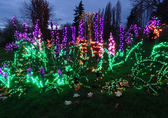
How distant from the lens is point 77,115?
6.73 ft

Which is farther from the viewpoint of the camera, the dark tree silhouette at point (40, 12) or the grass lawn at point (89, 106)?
Answer: the dark tree silhouette at point (40, 12)

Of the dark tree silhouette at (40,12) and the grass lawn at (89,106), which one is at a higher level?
the dark tree silhouette at (40,12)

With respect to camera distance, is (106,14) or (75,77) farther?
(106,14)

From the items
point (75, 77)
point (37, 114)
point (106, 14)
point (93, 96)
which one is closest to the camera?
point (37, 114)

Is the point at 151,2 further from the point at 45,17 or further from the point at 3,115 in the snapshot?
the point at 3,115

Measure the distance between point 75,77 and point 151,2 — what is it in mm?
24252

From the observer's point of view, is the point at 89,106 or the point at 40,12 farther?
the point at 40,12

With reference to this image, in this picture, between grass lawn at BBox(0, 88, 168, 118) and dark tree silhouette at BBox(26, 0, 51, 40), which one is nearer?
grass lawn at BBox(0, 88, 168, 118)

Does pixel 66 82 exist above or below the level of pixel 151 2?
below

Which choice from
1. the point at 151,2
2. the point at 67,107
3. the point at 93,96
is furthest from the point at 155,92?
the point at 151,2

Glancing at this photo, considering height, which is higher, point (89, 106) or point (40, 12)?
point (40, 12)

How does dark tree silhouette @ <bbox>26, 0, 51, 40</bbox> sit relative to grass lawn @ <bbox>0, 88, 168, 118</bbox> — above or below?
above

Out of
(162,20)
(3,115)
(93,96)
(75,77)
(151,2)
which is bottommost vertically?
(3,115)

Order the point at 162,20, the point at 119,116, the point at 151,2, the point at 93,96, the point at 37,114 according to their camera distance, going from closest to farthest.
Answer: the point at 119,116
the point at 37,114
the point at 93,96
the point at 162,20
the point at 151,2
